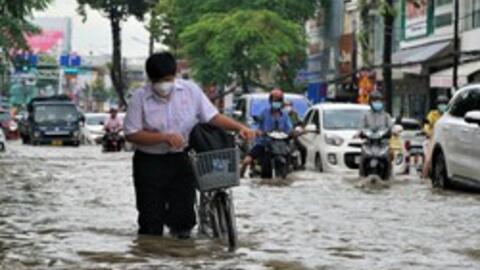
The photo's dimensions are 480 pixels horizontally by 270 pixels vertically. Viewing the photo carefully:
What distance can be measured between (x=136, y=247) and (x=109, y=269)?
1184mm

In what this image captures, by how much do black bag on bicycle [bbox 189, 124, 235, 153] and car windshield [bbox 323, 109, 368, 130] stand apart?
51.6 ft

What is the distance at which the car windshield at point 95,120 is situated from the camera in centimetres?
5546

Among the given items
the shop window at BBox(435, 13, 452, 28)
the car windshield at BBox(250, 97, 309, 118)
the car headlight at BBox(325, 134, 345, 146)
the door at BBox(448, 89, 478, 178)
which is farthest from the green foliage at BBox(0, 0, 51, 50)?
the shop window at BBox(435, 13, 452, 28)

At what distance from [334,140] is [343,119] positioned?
1188mm

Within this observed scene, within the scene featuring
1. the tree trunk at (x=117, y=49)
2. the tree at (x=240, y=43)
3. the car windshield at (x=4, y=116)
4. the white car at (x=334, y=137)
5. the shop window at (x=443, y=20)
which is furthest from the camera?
the tree trunk at (x=117, y=49)

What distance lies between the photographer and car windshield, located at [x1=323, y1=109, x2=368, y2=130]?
25158mm

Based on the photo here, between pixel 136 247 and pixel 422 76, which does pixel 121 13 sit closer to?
pixel 422 76

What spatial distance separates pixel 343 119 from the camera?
25484mm

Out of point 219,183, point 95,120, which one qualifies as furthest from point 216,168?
point 95,120

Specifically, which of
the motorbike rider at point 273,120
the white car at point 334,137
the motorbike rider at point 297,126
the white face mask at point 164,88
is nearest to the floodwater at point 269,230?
the white face mask at point 164,88

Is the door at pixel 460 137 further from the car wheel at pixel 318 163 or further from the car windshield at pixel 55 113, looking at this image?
the car windshield at pixel 55 113

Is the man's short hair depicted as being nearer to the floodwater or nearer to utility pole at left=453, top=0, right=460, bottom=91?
the floodwater

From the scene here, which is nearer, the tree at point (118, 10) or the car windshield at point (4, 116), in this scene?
the car windshield at point (4, 116)

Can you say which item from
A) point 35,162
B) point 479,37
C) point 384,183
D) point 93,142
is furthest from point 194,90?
point 93,142
